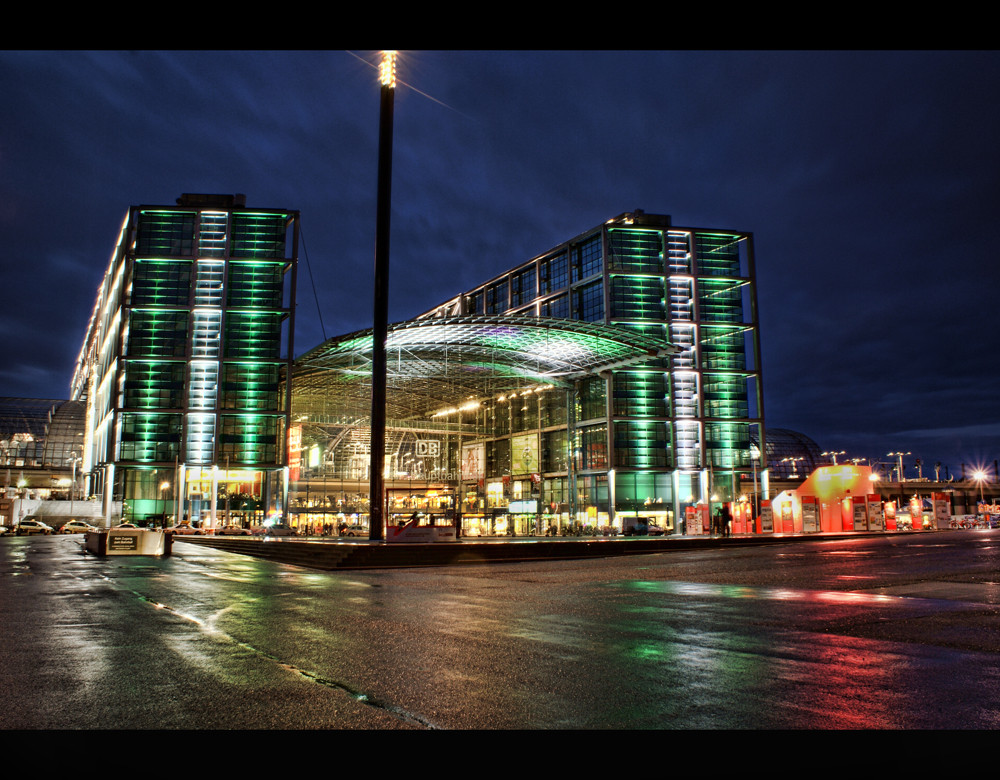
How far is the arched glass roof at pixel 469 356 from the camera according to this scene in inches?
2571

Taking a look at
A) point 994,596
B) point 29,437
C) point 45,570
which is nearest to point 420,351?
point 45,570

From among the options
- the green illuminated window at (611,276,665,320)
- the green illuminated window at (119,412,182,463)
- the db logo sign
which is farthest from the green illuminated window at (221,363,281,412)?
the green illuminated window at (611,276,665,320)

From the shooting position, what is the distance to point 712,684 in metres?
6.18

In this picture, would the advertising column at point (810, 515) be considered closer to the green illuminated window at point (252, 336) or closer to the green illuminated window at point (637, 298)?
the green illuminated window at point (637, 298)

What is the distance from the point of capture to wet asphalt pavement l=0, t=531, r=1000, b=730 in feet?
17.3

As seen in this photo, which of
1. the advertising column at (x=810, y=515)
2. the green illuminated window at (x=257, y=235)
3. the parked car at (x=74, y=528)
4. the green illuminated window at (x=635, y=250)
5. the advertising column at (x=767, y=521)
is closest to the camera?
the advertising column at (x=810, y=515)

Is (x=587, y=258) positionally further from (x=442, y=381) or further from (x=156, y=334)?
(x=156, y=334)

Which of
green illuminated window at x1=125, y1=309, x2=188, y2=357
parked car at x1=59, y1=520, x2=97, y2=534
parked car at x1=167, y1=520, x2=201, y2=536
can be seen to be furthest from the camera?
green illuminated window at x1=125, y1=309, x2=188, y2=357

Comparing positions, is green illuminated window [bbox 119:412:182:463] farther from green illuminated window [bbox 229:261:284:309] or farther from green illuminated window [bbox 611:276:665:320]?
green illuminated window [bbox 611:276:665:320]

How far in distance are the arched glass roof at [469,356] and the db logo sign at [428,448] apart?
13.7 meters

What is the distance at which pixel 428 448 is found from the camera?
10838 cm

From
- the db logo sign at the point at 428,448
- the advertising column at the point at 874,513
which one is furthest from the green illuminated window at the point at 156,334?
the advertising column at the point at 874,513

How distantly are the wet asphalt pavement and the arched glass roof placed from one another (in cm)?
4927
